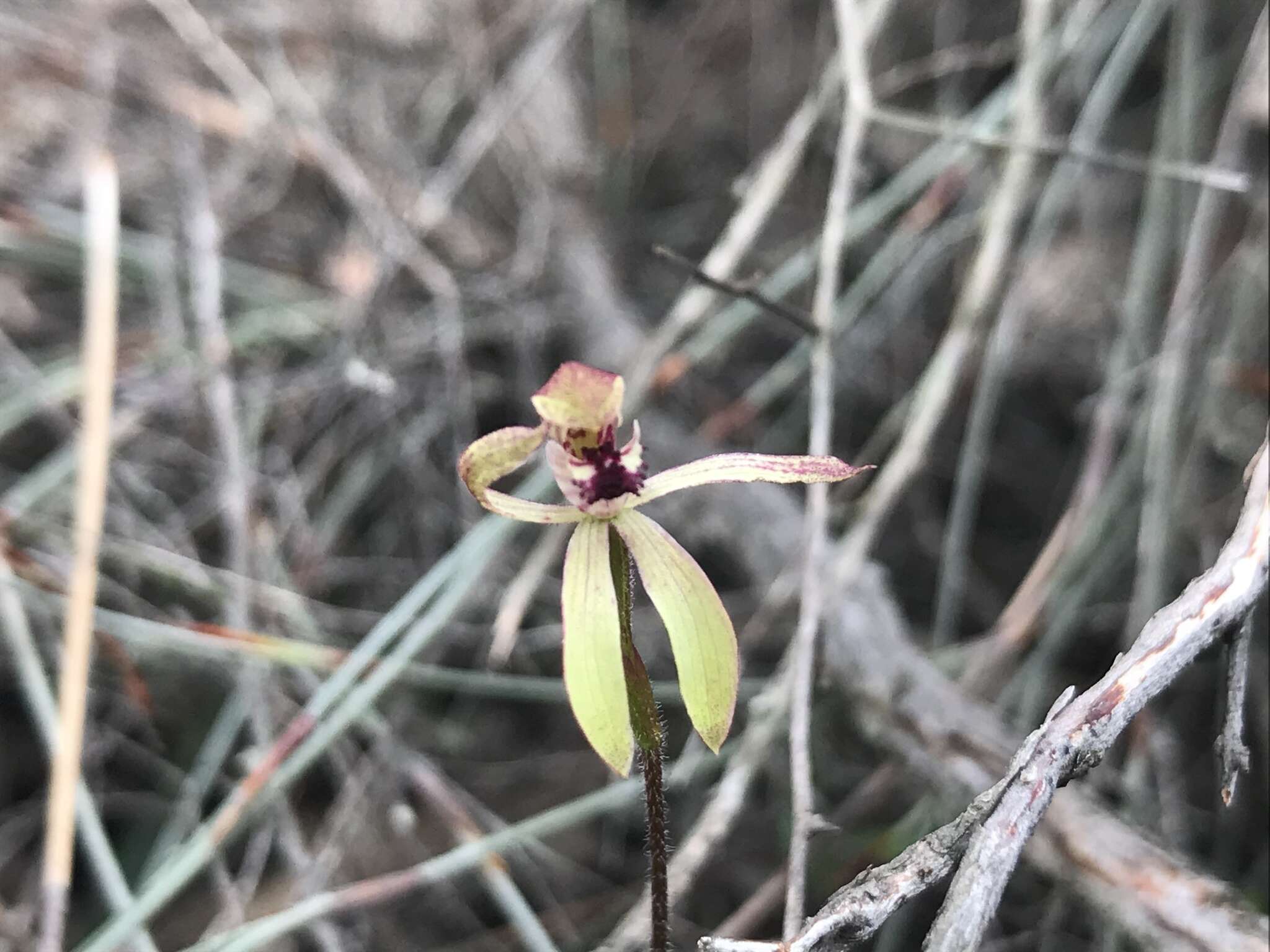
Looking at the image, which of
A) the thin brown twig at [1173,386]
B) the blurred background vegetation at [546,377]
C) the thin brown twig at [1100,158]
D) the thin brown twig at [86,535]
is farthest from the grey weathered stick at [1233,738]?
the thin brown twig at [86,535]

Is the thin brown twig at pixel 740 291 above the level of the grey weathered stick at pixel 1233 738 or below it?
above

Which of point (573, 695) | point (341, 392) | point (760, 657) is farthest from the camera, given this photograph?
point (341, 392)

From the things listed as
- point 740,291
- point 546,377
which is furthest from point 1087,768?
point 546,377

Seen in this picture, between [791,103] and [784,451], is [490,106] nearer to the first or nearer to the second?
[791,103]

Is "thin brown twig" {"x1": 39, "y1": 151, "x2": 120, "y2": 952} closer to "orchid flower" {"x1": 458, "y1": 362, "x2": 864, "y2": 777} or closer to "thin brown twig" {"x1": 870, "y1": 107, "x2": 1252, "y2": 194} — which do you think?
"orchid flower" {"x1": 458, "y1": 362, "x2": 864, "y2": 777}

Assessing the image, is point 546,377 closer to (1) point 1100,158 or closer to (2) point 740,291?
(2) point 740,291

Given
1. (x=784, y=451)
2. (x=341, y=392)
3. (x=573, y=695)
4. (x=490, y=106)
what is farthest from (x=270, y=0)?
(x=573, y=695)

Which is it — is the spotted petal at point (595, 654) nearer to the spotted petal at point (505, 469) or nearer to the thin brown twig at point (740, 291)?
the spotted petal at point (505, 469)
